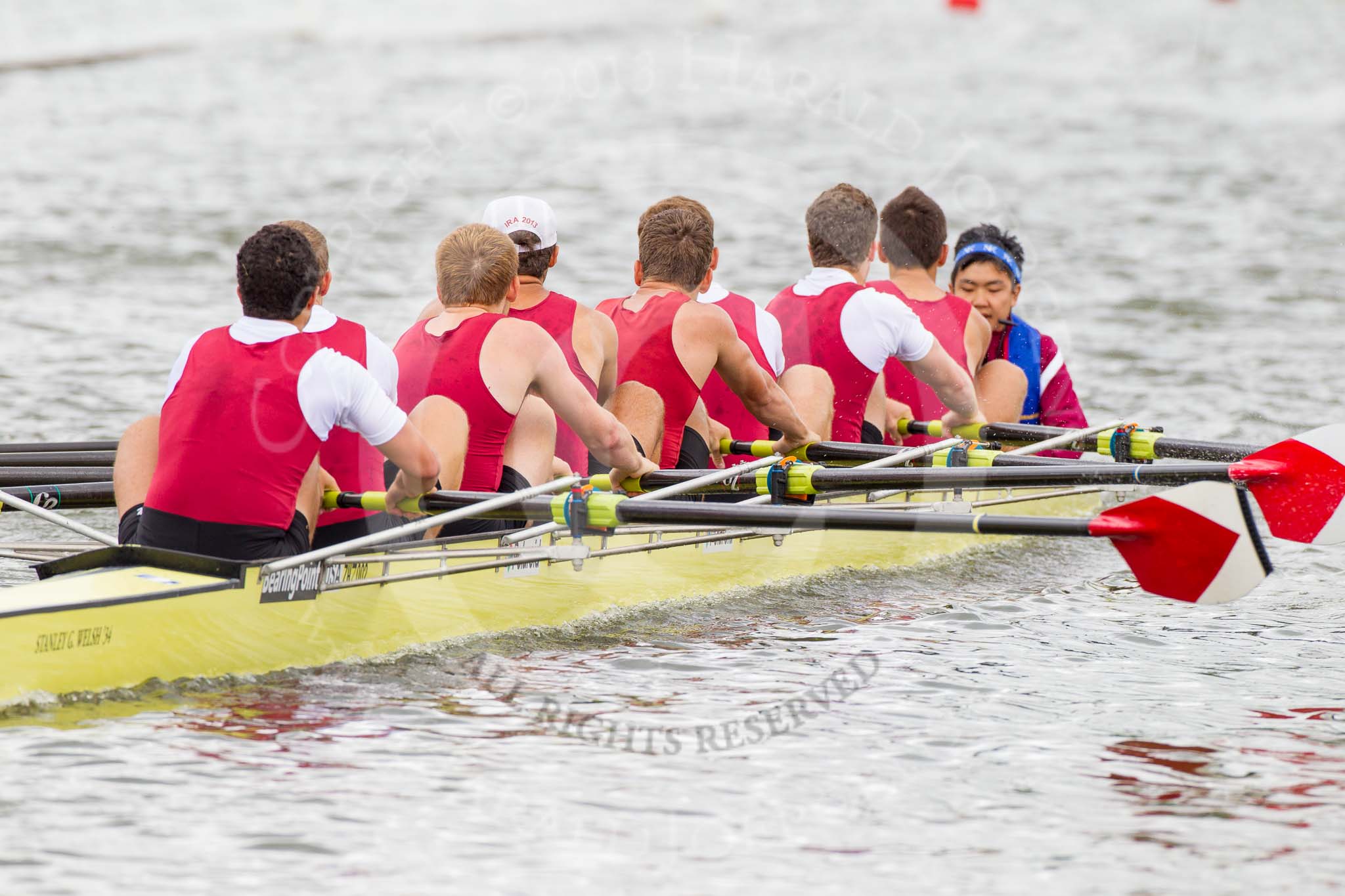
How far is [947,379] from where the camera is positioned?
8555mm

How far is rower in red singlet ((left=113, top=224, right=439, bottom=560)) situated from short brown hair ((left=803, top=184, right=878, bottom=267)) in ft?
10.0

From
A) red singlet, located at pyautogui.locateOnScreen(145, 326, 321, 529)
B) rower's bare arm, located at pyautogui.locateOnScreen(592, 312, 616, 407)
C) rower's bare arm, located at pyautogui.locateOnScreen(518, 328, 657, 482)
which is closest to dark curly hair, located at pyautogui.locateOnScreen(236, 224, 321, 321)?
red singlet, located at pyautogui.locateOnScreen(145, 326, 321, 529)

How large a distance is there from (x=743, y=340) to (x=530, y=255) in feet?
3.62

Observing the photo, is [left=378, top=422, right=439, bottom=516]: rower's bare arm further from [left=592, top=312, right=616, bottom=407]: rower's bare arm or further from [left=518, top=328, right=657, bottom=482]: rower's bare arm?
[left=592, top=312, right=616, bottom=407]: rower's bare arm

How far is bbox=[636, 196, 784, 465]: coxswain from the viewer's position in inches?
305

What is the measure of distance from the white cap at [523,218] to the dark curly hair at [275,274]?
1.46 metres

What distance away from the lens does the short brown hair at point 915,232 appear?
9062 millimetres

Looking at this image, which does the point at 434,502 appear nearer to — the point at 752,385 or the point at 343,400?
the point at 343,400

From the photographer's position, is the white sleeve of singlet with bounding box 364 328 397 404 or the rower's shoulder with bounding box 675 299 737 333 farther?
the rower's shoulder with bounding box 675 299 737 333

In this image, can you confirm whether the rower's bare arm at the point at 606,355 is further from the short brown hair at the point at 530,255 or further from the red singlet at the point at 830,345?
the red singlet at the point at 830,345

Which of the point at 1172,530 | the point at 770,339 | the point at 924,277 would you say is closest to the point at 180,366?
the point at 770,339

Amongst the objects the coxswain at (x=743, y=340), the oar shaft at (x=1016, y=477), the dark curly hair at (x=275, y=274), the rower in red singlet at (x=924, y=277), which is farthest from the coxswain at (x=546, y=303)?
the rower in red singlet at (x=924, y=277)

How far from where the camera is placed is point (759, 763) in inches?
220

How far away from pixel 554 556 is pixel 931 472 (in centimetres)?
157
